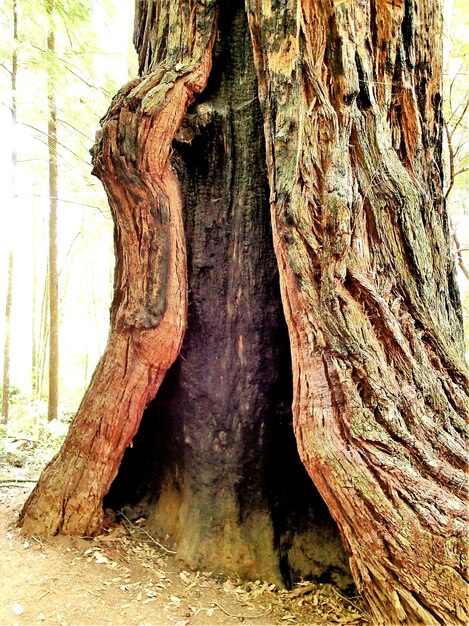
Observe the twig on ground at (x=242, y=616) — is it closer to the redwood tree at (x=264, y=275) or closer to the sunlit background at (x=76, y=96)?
the redwood tree at (x=264, y=275)

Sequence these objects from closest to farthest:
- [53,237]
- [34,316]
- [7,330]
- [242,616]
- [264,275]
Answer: [242,616]
[264,275]
[53,237]
[7,330]
[34,316]

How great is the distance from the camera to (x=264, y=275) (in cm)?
301

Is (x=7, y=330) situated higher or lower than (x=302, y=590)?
higher

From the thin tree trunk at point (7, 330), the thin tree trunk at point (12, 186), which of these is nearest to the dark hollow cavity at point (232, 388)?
the thin tree trunk at point (12, 186)

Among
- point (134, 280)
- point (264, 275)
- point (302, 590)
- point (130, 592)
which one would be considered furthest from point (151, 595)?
point (264, 275)

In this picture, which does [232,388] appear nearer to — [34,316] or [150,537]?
[150,537]

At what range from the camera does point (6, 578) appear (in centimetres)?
248

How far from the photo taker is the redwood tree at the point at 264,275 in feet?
7.29

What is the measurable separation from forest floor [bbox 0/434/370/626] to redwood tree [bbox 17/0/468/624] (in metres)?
0.15

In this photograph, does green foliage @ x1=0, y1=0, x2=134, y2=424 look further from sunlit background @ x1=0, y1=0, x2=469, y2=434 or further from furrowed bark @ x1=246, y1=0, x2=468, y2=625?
furrowed bark @ x1=246, y1=0, x2=468, y2=625

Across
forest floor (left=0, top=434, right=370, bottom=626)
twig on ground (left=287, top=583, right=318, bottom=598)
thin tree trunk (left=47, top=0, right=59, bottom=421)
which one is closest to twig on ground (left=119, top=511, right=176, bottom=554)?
forest floor (left=0, top=434, right=370, bottom=626)

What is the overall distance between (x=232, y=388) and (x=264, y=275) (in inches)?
30.9

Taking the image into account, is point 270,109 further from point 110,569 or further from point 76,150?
point 76,150

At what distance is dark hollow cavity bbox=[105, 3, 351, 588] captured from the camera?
9.27ft
